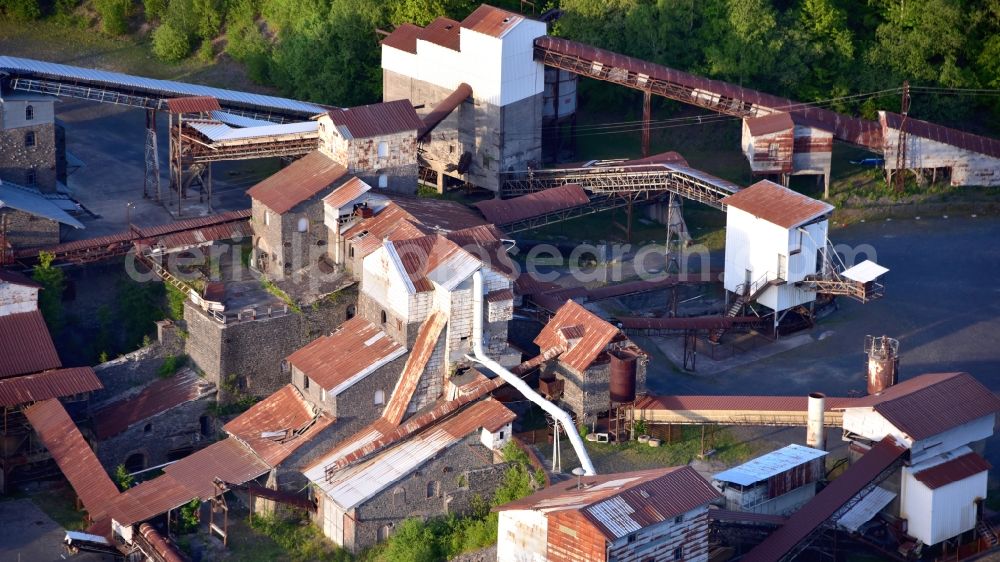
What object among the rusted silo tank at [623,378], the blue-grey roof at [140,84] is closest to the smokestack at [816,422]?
the rusted silo tank at [623,378]

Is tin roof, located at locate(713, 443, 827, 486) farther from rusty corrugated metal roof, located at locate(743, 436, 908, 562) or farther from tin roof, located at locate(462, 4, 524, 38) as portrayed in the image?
tin roof, located at locate(462, 4, 524, 38)

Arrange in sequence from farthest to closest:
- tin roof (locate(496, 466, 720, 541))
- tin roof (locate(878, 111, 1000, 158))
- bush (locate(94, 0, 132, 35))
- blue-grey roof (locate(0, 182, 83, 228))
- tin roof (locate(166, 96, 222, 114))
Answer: bush (locate(94, 0, 132, 35)) → tin roof (locate(878, 111, 1000, 158)) → tin roof (locate(166, 96, 222, 114)) → blue-grey roof (locate(0, 182, 83, 228)) → tin roof (locate(496, 466, 720, 541))

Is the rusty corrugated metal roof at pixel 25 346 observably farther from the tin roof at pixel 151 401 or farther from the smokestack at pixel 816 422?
the smokestack at pixel 816 422

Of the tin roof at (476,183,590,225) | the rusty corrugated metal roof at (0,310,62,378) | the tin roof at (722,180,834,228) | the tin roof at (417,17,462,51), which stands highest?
the tin roof at (417,17,462,51)

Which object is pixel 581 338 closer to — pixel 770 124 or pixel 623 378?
pixel 623 378

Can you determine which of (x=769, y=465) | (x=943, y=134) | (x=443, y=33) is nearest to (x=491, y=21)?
(x=443, y=33)

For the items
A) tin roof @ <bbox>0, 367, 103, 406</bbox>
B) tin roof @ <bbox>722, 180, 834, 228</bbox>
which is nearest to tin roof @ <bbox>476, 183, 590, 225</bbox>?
tin roof @ <bbox>722, 180, 834, 228</bbox>

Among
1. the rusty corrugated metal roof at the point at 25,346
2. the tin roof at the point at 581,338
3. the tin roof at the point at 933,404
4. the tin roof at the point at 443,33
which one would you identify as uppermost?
the tin roof at the point at 443,33
